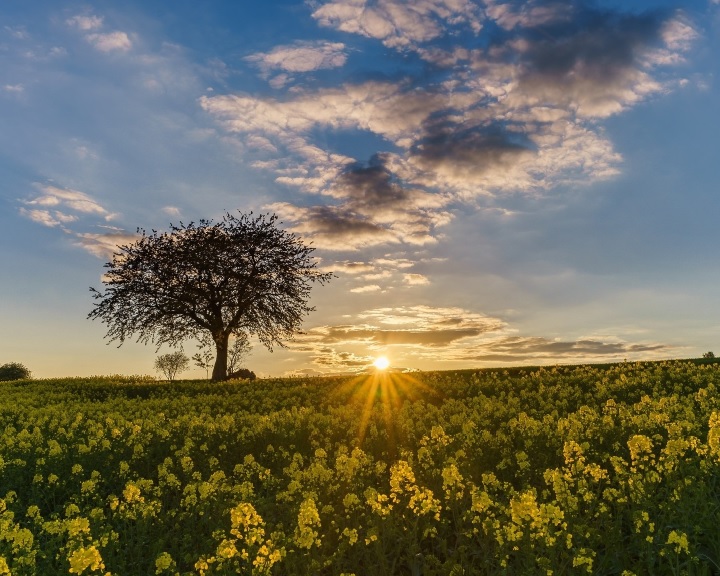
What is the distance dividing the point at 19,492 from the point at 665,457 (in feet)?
36.8

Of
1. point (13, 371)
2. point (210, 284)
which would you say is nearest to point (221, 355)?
point (210, 284)

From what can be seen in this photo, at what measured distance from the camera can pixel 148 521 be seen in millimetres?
8578

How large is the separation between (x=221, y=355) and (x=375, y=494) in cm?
3549

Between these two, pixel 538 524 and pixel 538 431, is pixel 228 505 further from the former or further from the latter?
pixel 538 431

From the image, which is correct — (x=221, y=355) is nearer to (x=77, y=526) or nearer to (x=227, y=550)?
(x=77, y=526)

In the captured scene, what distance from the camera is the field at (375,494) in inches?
252

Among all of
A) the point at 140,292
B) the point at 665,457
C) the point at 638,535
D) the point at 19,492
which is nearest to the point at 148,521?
the point at 19,492

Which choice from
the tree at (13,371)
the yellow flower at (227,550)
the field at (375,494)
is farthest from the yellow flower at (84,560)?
the tree at (13,371)

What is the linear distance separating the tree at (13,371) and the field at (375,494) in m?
52.2

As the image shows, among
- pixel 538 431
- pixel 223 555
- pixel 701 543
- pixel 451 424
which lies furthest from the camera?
pixel 451 424

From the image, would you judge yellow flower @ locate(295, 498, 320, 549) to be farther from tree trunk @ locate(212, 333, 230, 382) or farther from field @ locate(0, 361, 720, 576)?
tree trunk @ locate(212, 333, 230, 382)

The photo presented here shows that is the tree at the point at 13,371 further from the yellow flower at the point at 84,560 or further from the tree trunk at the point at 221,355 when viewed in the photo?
the yellow flower at the point at 84,560

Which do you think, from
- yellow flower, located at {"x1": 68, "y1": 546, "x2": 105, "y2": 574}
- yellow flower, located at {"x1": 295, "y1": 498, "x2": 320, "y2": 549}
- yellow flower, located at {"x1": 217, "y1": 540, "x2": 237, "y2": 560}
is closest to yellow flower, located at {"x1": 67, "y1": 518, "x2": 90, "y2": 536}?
yellow flower, located at {"x1": 68, "y1": 546, "x2": 105, "y2": 574}

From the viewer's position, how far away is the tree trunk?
133 feet
